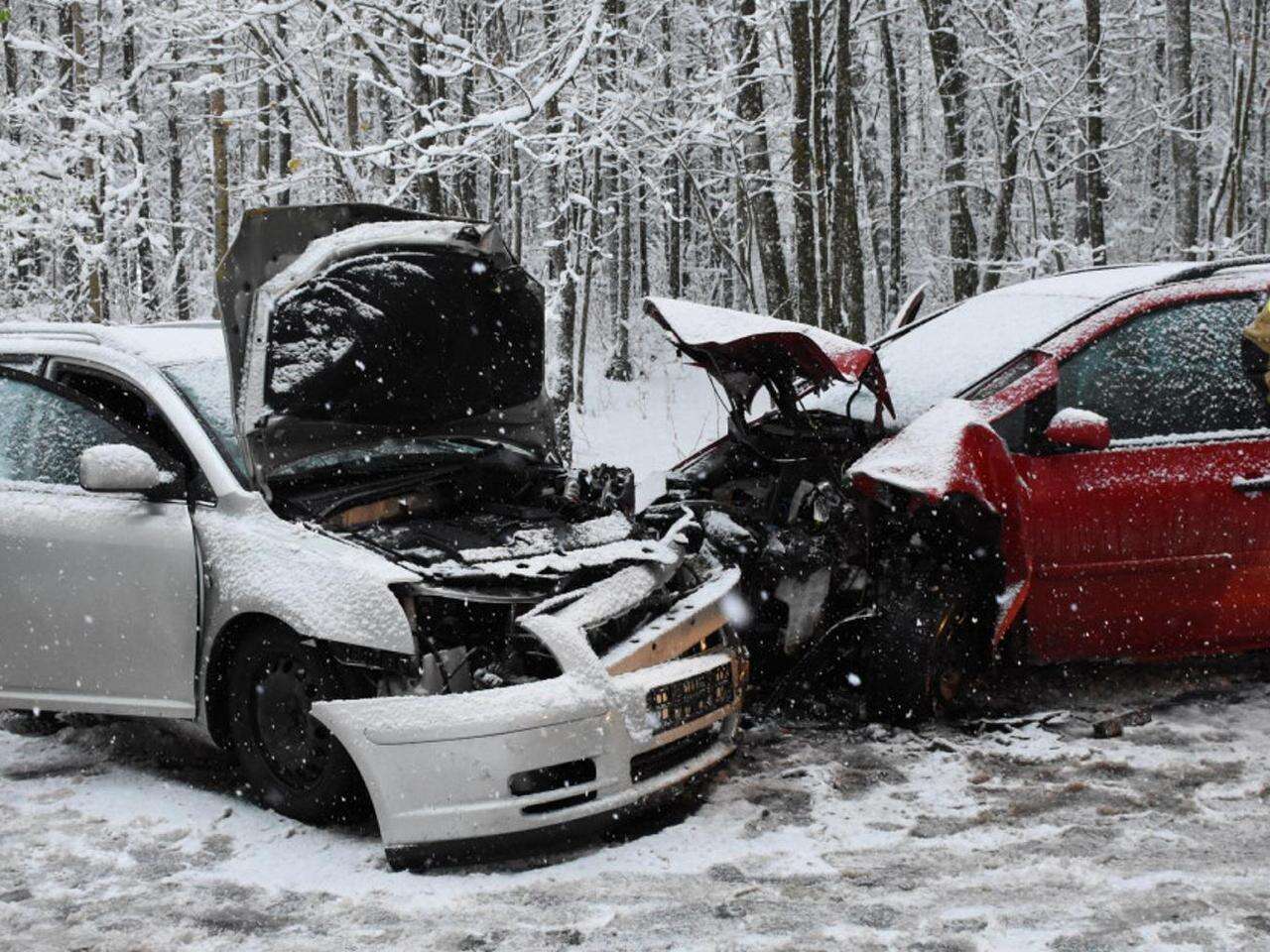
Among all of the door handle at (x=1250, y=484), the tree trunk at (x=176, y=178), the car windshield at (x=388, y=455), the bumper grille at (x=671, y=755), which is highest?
the tree trunk at (x=176, y=178)

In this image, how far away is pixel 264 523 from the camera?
448 cm

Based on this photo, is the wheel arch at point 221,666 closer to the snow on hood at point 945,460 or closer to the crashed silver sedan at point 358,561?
the crashed silver sedan at point 358,561

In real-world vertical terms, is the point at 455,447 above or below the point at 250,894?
above

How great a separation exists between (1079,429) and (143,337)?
3.90m

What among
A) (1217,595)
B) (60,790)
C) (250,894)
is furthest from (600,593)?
(1217,595)

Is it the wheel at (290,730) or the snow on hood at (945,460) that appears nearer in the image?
the wheel at (290,730)

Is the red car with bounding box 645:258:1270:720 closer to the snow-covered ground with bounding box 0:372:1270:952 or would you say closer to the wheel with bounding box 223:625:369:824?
the snow-covered ground with bounding box 0:372:1270:952

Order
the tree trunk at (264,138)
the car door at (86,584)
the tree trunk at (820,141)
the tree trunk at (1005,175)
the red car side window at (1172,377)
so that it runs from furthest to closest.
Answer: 1. the tree trunk at (264,138)
2. the tree trunk at (1005,175)
3. the tree trunk at (820,141)
4. the red car side window at (1172,377)
5. the car door at (86,584)

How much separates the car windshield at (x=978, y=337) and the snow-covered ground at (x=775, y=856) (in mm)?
1474

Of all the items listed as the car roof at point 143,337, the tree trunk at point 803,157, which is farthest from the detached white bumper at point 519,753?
the tree trunk at point 803,157

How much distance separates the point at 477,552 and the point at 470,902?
1.22m

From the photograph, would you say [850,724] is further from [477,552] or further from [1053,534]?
[477,552]

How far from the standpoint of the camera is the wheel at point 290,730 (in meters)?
4.14

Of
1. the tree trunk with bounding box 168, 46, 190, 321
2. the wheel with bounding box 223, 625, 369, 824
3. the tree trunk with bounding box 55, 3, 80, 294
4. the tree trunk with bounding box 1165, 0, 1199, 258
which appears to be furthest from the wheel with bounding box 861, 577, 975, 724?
the tree trunk with bounding box 168, 46, 190, 321
